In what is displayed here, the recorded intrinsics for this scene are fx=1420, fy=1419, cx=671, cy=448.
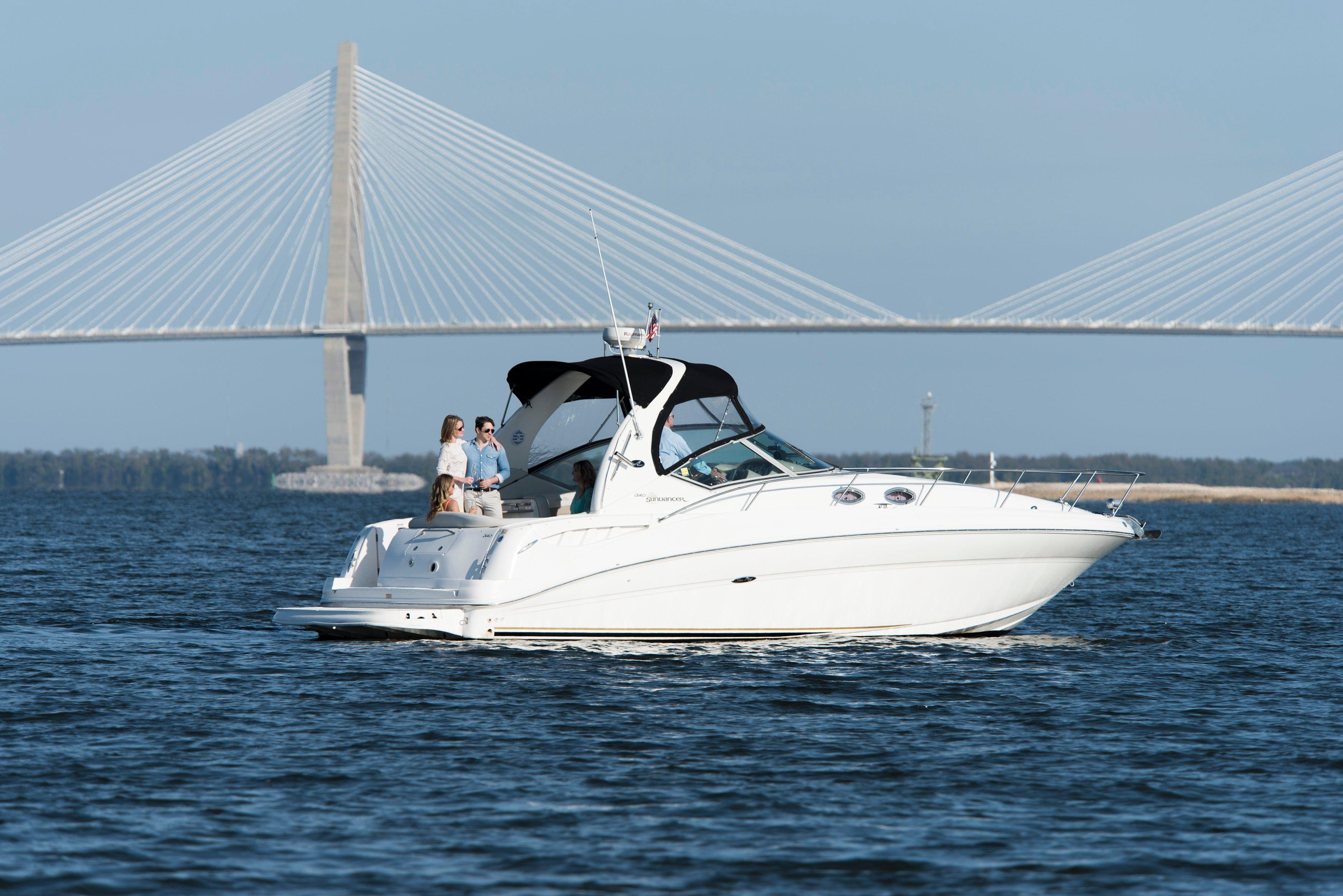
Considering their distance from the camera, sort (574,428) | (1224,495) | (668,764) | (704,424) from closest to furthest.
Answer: (668,764)
(704,424)
(574,428)
(1224,495)

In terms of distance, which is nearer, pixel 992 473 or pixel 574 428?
pixel 992 473

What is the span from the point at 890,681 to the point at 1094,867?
3.95 metres

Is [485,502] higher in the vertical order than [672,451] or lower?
lower

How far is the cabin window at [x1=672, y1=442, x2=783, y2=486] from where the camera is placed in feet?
35.9

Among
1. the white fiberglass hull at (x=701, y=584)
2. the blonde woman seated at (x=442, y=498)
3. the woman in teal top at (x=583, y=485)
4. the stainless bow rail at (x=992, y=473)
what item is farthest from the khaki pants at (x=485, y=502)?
the stainless bow rail at (x=992, y=473)

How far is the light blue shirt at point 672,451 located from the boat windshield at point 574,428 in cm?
100

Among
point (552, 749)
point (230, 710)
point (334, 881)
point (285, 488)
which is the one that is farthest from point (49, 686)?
point (285, 488)

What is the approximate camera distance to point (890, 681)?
945 cm

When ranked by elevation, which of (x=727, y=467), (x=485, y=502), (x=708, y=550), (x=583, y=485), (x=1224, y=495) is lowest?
(x=1224, y=495)

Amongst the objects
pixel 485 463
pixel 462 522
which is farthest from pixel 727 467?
pixel 462 522

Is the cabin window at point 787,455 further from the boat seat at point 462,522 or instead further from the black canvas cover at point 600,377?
the boat seat at point 462,522

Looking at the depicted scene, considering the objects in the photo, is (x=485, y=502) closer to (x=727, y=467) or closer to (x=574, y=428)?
(x=574, y=428)

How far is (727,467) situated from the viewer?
36.5 feet

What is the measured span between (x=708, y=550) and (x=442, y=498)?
79.2 inches
